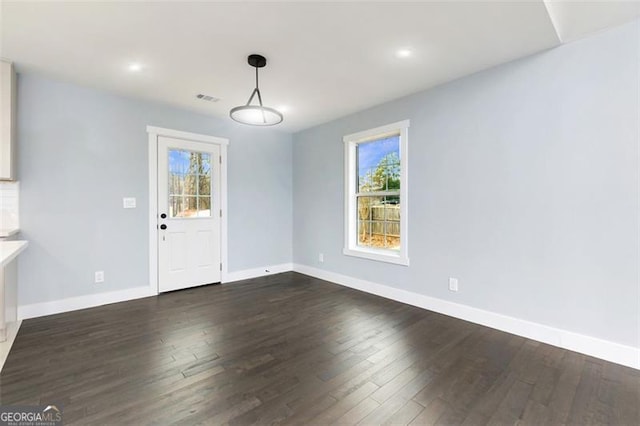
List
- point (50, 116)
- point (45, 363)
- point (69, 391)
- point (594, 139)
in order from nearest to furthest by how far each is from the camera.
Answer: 1. point (69, 391)
2. point (45, 363)
3. point (594, 139)
4. point (50, 116)

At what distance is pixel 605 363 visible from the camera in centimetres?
226

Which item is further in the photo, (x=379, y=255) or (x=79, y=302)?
(x=379, y=255)

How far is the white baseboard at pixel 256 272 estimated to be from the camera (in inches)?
184

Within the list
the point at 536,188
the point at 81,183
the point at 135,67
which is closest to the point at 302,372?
the point at 536,188

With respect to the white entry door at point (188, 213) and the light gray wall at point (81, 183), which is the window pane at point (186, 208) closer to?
the white entry door at point (188, 213)

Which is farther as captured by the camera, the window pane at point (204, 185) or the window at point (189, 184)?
the window pane at point (204, 185)

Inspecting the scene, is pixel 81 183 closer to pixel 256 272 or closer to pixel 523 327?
pixel 256 272

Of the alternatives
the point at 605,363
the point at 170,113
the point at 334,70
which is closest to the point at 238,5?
the point at 334,70

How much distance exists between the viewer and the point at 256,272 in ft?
16.4

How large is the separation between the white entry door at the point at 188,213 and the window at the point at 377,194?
205 centimetres

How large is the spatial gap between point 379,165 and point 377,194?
412 millimetres

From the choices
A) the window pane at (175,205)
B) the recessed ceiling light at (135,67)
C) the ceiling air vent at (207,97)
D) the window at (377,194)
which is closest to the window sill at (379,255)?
the window at (377,194)

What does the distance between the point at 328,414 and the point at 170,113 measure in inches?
161

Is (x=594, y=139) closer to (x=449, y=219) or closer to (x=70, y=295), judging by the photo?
(x=449, y=219)
